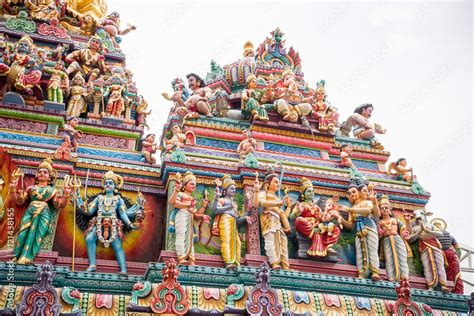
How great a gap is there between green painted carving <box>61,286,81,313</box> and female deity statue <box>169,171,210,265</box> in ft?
6.05

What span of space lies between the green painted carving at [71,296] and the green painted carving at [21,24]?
945 cm

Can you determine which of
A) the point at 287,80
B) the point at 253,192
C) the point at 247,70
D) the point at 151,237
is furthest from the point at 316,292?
the point at 247,70

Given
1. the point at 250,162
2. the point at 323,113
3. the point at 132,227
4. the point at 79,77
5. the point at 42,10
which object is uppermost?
the point at 42,10

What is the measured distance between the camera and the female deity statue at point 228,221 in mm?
10727

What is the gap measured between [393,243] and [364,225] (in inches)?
26.2

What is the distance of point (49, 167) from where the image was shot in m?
10.9

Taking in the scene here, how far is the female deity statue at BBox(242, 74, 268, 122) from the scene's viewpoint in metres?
13.9

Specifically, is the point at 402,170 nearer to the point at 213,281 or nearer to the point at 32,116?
the point at 213,281

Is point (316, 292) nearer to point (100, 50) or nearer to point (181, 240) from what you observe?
point (181, 240)

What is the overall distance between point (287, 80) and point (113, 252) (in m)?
6.51

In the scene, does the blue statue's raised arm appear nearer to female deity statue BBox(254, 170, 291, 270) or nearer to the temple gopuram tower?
the temple gopuram tower

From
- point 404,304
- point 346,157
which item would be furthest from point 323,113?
point 404,304

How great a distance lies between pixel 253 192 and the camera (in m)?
11.7

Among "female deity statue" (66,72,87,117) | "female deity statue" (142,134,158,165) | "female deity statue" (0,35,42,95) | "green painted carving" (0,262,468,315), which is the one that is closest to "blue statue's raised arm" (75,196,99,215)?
"green painted carving" (0,262,468,315)
